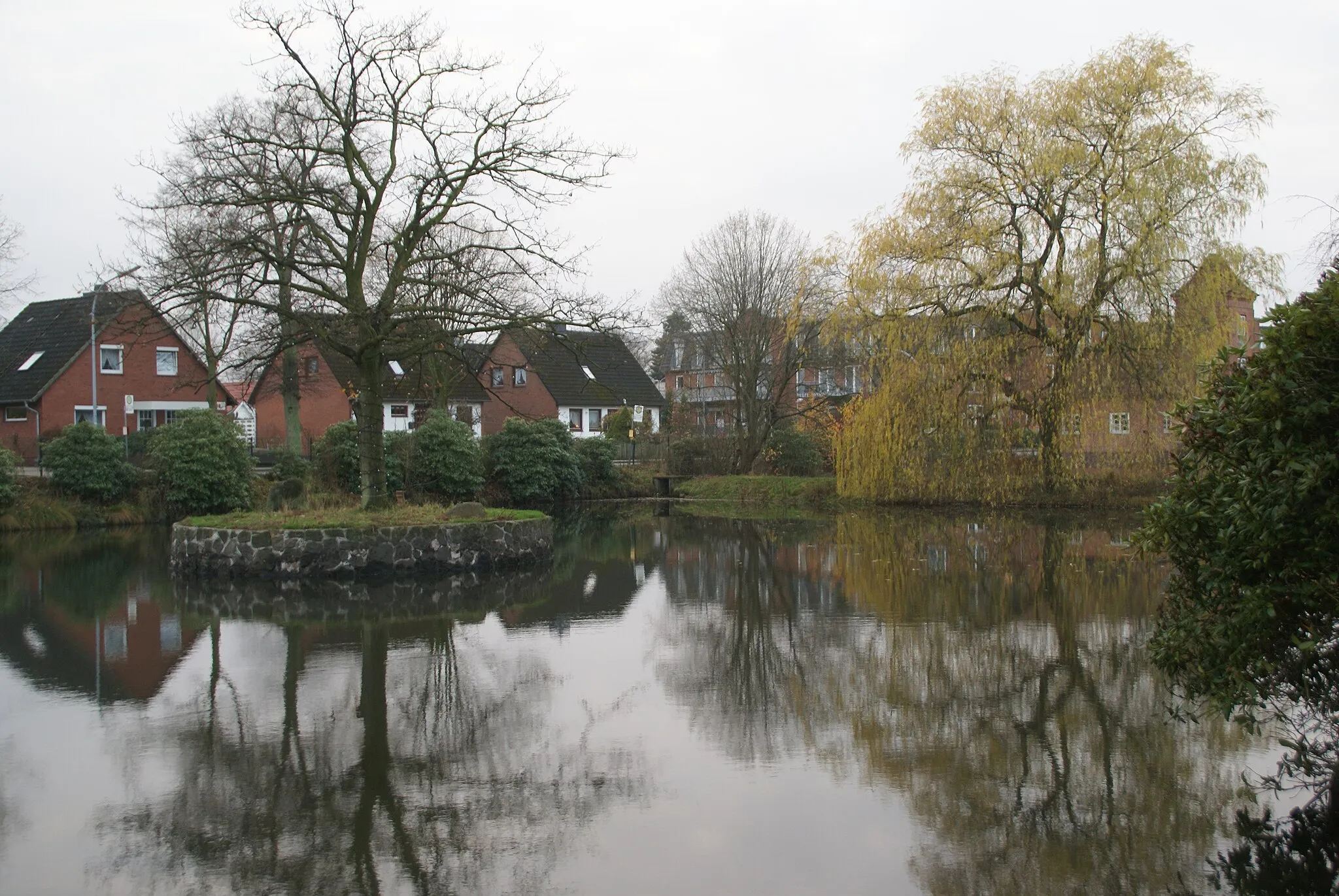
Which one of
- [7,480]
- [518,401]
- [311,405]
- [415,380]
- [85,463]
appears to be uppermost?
[518,401]

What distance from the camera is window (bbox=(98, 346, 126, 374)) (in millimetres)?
39906

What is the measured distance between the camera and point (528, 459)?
3556 centimetres

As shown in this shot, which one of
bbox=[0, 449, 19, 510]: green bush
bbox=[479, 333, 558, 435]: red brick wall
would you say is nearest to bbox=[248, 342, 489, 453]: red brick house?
bbox=[479, 333, 558, 435]: red brick wall

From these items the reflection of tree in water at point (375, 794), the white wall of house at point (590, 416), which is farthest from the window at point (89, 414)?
the reflection of tree in water at point (375, 794)

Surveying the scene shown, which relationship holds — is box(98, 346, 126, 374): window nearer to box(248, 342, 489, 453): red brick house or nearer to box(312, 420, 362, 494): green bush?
box(248, 342, 489, 453): red brick house

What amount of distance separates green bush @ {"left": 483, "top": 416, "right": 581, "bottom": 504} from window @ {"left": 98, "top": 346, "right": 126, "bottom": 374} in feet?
50.3

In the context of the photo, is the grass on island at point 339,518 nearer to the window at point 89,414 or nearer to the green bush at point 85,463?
the green bush at point 85,463

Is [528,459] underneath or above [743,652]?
above

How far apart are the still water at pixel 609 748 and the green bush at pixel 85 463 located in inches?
604

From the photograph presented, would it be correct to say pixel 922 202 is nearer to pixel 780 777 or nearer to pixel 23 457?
pixel 780 777

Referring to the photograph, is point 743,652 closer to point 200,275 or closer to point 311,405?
point 200,275

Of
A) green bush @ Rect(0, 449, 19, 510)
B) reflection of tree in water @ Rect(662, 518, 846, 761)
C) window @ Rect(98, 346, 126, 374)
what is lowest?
reflection of tree in water @ Rect(662, 518, 846, 761)

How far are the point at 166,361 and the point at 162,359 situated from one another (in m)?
0.18

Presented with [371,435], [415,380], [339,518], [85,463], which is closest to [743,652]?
[339,518]
